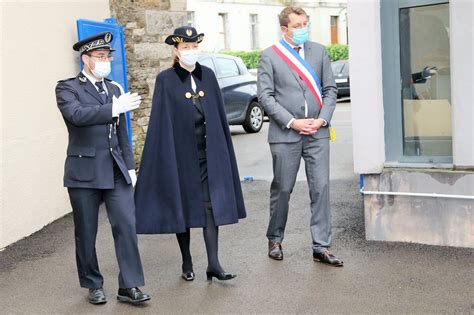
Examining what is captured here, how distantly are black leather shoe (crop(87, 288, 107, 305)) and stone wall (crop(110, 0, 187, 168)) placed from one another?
529 cm

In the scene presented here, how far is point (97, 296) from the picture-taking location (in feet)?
20.3

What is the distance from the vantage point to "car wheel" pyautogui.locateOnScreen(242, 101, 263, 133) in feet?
60.7

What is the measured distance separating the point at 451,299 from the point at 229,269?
6.14 ft

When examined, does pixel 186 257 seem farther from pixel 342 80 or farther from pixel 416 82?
pixel 342 80

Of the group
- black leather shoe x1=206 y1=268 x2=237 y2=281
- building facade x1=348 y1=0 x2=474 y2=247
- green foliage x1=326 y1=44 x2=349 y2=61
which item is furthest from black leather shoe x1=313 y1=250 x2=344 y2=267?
green foliage x1=326 y1=44 x2=349 y2=61

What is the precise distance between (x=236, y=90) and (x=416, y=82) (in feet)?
35.3

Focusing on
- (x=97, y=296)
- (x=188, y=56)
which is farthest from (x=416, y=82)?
(x=97, y=296)

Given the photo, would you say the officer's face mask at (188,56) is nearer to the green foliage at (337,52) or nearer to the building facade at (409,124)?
the building facade at (409,124)

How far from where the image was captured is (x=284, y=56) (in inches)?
274

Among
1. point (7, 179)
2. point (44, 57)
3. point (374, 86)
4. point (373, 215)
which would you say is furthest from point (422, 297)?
point (44, 57)

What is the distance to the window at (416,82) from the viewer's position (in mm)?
7281

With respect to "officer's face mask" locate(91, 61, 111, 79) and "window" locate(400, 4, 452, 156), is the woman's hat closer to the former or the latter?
"officer's face mask" locate(91, 61, 111, 79)

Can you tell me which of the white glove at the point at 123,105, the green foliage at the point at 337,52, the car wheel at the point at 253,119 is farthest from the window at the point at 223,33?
the white glove at the point at 123,105

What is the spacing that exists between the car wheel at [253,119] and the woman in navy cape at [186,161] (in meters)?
11.9
